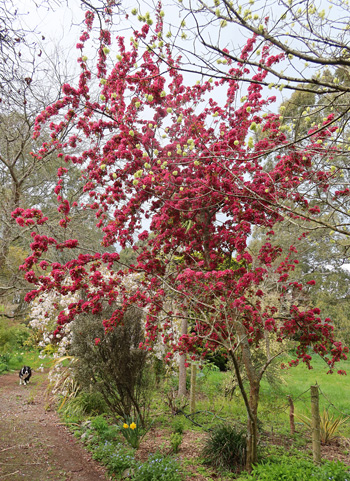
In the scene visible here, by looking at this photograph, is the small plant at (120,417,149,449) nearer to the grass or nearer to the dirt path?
the grass

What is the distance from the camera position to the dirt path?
379 cm

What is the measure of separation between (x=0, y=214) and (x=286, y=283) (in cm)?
607

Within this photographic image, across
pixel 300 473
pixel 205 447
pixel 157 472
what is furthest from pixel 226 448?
pixel 300 473

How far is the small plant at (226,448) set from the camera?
386 centimetres

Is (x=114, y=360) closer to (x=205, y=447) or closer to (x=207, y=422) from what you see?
(x=205, y=447)

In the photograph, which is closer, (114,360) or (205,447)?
(205,447)

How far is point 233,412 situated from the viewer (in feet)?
20.5

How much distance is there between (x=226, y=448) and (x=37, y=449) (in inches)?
103

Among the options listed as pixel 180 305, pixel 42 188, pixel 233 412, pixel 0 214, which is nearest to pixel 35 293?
pixel 180 305

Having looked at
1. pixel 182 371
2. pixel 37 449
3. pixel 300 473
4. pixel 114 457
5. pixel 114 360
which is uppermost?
pixel 114 360

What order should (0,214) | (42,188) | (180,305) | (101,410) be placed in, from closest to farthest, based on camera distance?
(180,305) → (101,410) → (0,214) → (42,188)

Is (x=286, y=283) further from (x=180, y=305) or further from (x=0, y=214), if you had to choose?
(x=0, y=214)

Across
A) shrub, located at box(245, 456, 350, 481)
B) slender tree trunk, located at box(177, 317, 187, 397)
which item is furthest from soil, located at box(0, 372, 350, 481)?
slender tree trunk, located at box(177, 317, 187, 397)

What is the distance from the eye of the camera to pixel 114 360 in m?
4.75
